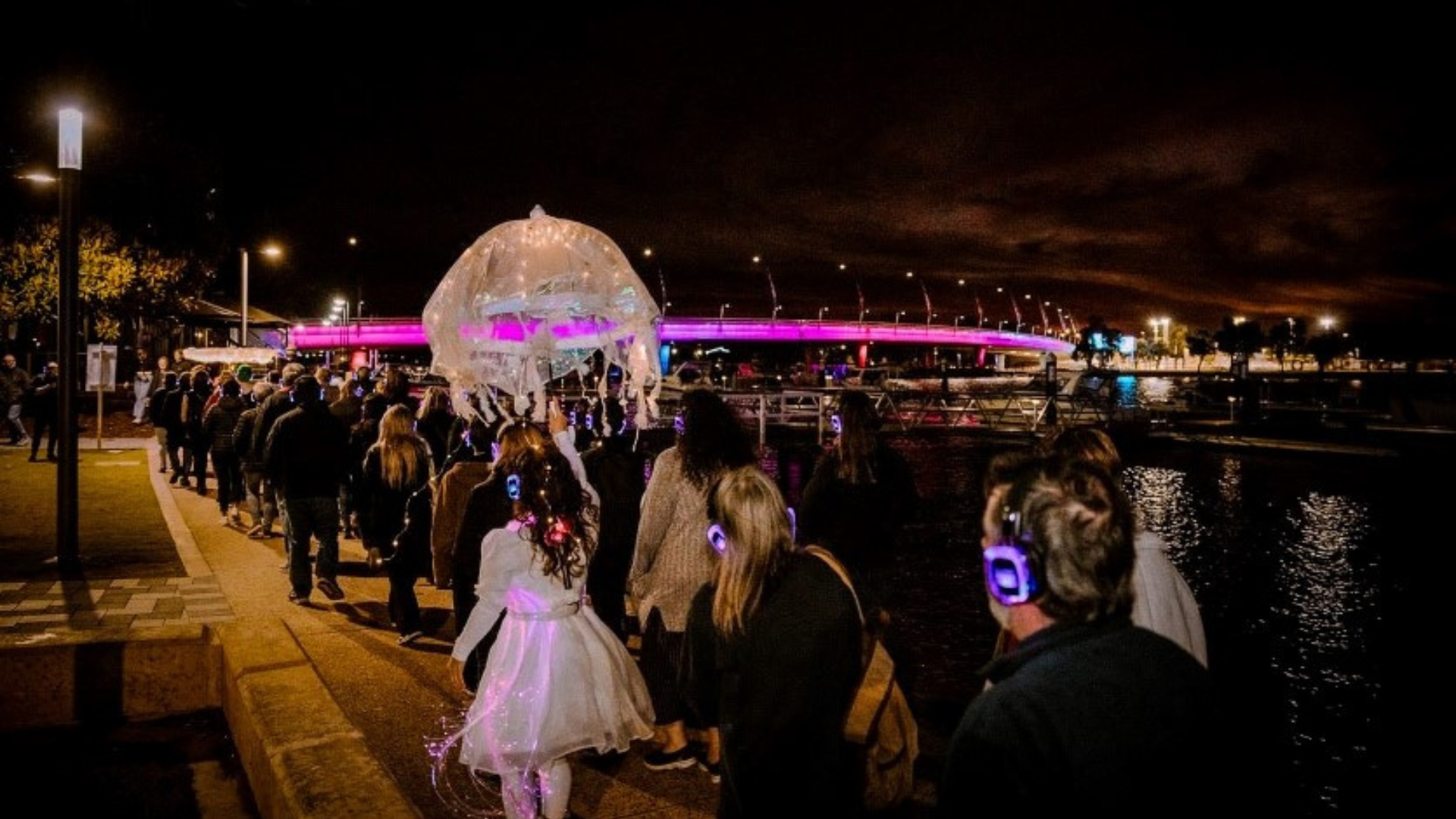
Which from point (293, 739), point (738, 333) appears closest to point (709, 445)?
point (293, 739)

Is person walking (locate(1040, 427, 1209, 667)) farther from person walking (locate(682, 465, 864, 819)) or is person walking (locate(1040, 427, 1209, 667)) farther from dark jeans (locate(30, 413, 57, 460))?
dark jeans (locate(30, 413, 57, 460))

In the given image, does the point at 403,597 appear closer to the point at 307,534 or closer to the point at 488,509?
the point at 307,534

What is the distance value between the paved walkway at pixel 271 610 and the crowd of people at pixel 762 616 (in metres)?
0.26

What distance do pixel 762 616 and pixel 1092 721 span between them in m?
1.36

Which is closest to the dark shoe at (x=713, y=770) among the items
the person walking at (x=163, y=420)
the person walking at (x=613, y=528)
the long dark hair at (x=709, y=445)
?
the person walking at (x=613, y=528)

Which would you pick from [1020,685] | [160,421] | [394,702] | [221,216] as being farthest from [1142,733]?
[221,216]

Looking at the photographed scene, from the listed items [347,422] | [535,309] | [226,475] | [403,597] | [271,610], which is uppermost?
[535,309]

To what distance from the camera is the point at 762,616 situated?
116 inches

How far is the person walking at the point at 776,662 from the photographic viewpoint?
9.48ft

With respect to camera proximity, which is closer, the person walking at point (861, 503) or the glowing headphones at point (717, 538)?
the glowing headphones at point (717, 538)

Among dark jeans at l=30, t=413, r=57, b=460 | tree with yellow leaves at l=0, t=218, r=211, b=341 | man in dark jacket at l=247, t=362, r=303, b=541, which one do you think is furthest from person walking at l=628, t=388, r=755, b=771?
tree with yellow leaves at l=0, t=218, r=211, b=341

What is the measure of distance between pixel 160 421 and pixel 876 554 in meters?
14.1

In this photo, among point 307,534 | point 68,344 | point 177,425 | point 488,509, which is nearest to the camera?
point 488,509

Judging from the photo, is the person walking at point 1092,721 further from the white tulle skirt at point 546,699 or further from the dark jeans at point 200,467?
the dark jeans at point 200,467
